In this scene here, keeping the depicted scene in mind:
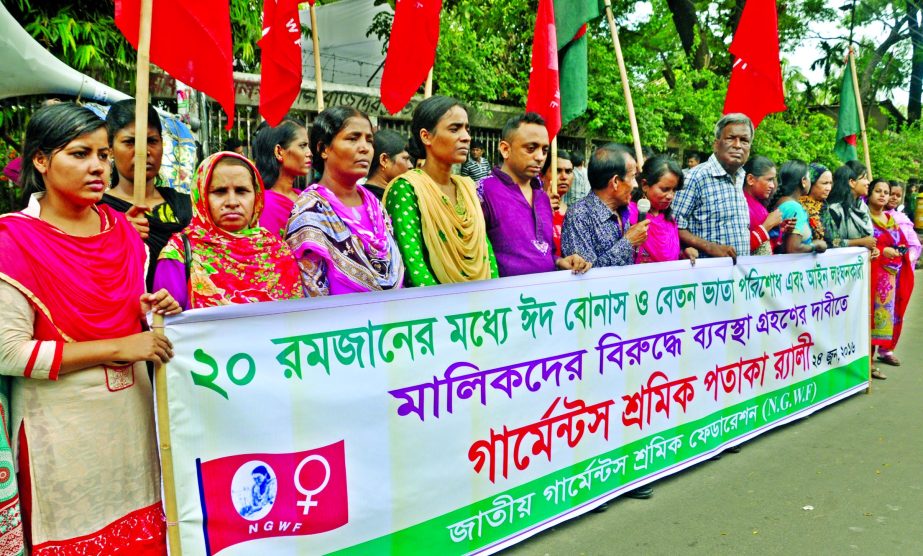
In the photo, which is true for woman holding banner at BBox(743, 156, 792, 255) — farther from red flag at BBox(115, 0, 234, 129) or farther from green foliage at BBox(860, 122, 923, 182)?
green foliage at BBox(860, 122, 923, 182)

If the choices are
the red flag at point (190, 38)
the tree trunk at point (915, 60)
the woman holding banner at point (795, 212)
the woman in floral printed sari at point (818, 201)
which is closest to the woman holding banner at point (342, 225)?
the red flag at point (190, 38)

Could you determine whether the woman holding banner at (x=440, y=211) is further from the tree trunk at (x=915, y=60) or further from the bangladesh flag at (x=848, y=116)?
the tree trunk at (x=915, y=60)

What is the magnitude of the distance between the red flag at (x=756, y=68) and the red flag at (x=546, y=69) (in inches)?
62.9

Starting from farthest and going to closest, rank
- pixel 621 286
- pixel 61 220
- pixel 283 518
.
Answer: pixel 621 286, pixel 283 518, pixel 61 220

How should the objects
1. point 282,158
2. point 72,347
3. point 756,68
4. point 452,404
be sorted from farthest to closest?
point 756,68 → point 282,158 → point 452,404 → point 72,347

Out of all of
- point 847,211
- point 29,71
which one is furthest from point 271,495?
point 847,211

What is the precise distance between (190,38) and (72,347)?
1225 millimetres

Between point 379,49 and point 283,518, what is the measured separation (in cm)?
1091

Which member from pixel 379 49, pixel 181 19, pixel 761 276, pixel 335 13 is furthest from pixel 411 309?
pixel 335 13

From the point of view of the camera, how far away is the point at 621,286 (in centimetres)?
344

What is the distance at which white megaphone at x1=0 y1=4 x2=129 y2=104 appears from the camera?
4613 millimetres

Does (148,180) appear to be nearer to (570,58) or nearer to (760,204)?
(570,58)

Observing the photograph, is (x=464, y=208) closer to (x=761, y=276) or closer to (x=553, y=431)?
(x=553, y=431)

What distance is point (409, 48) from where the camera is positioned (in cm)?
463
